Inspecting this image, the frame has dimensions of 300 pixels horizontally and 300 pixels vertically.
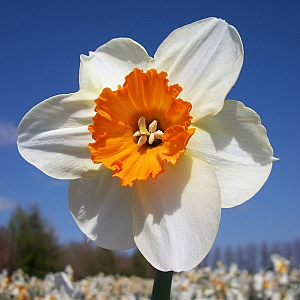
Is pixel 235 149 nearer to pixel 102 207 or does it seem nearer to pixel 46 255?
pixel 102 207

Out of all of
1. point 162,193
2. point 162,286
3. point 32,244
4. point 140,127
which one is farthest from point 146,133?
point 32,244

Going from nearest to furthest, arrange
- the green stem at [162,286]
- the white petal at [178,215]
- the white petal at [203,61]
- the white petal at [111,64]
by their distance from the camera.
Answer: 1. the green stem at [162,286]
2. the white petal at [178,215]
3. the white petal at [203,61]
4. the white petal at [111,64]

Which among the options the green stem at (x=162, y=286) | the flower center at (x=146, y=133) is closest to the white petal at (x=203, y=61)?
the flower center at (x=146, y=133)

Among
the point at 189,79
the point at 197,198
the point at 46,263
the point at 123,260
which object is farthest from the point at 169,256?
the point at 123,260

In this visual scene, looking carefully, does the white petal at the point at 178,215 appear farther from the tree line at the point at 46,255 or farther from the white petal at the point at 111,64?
the tree line at the point at 46,255

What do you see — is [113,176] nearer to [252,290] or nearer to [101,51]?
[101,51]

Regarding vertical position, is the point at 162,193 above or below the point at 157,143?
below
